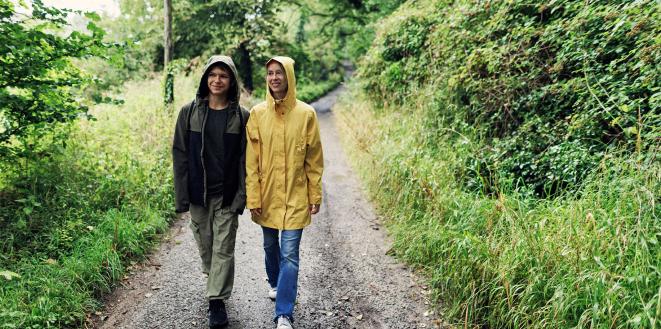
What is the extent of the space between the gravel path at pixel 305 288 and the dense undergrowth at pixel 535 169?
1.27 ft

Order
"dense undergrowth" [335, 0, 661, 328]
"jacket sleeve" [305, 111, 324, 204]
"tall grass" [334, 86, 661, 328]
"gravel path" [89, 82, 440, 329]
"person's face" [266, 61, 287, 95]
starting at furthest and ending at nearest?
1. "gravel path" [89, 82, 440, 329]
2. "jacket sleeve" [305, 111, 324, 204]
3. "person's face" [266, 61, 287, 95]
4. "dense undergrowth" [335, 0, 661, 328]
5. "tall grass" [334, 86, 661, 328]

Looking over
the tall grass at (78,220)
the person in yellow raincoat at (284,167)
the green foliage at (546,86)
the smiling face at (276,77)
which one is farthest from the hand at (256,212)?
the green foliage at (546,86)

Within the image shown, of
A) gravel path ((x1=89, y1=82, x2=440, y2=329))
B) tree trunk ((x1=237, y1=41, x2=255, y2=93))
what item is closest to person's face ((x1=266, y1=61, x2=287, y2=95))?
gravel path ((x1=89, y1=82, x2=440, y2=329))

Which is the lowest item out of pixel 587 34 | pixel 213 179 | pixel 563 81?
pixel 213 179

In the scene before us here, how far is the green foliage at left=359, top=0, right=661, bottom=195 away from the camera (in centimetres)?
408

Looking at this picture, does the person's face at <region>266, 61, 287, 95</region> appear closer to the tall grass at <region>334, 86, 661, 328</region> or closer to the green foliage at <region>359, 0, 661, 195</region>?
the tall grass at <region>334, 86, 661, 328</region>

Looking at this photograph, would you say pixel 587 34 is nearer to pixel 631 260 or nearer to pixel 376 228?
pixel 631 260

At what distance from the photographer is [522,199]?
4488 mm

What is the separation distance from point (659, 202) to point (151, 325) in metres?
4.31

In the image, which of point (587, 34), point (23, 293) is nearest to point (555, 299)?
point (587, 34)

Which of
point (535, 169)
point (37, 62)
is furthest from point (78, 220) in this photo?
point (535, 169)

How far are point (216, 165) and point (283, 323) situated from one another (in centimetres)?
145

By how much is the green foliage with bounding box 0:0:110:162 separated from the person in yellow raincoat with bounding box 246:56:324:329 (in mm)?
2260

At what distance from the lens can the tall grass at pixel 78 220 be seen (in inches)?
141
